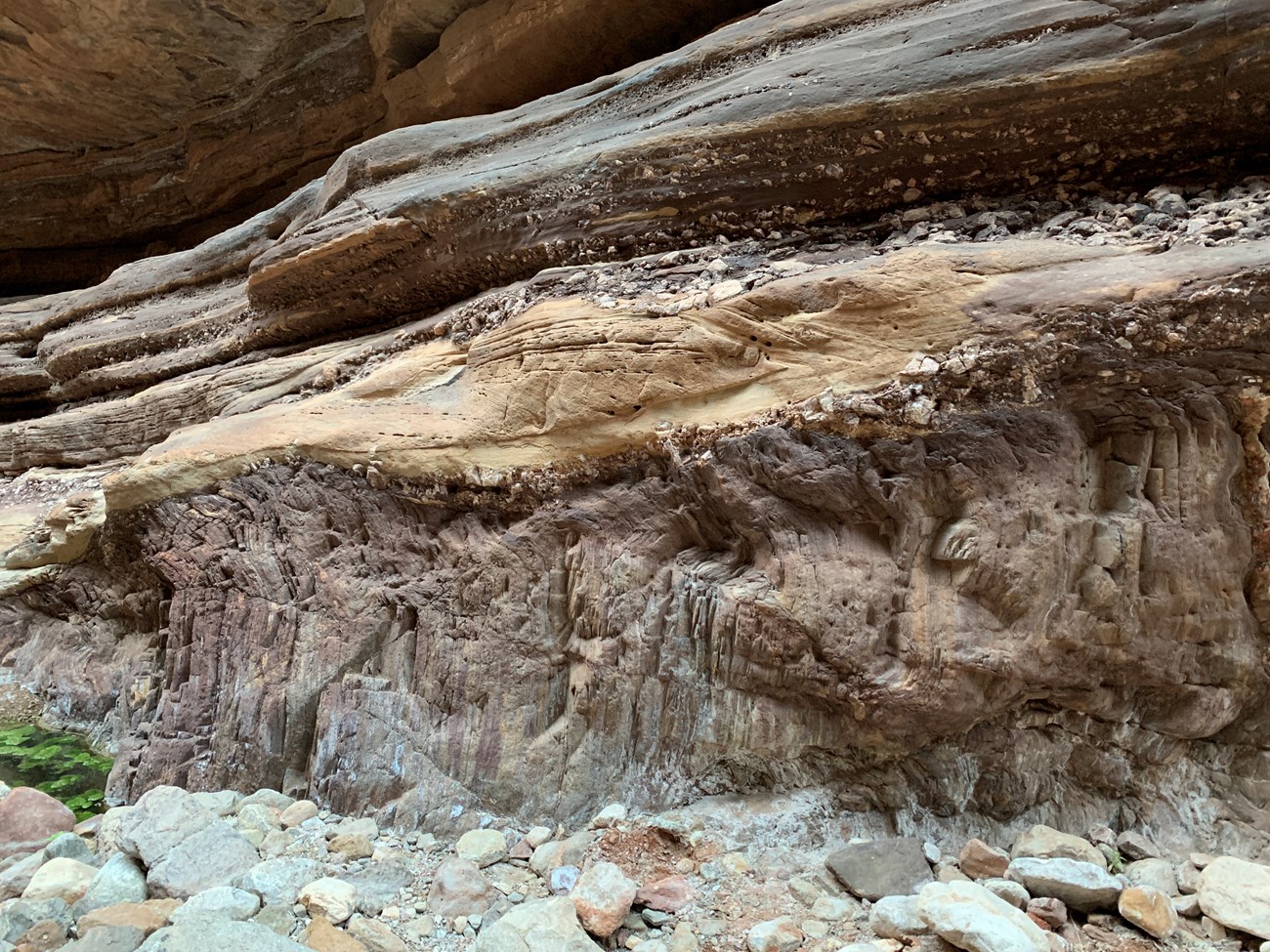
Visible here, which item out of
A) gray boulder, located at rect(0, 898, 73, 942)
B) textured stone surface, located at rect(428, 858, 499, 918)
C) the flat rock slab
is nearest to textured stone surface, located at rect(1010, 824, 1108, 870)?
the flat rock slab

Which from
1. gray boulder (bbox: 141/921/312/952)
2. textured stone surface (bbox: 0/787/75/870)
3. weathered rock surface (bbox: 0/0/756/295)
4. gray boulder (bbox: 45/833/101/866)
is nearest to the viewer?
gray boulder (bbox: 141/921/312/952)

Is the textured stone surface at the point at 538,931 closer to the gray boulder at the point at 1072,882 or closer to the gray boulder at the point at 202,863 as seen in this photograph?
the gray boulder at the point at 202,863

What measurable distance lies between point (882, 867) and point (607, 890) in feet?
2.56

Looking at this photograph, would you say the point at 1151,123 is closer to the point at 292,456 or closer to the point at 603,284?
the point at 603,284

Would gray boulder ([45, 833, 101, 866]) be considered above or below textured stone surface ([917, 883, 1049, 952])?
above

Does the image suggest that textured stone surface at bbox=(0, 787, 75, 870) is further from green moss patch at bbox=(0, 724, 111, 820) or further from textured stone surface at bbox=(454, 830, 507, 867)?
textured stone surface at bbox=(454, 830, 507, 867)

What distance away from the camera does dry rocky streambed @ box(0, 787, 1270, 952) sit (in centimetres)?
185

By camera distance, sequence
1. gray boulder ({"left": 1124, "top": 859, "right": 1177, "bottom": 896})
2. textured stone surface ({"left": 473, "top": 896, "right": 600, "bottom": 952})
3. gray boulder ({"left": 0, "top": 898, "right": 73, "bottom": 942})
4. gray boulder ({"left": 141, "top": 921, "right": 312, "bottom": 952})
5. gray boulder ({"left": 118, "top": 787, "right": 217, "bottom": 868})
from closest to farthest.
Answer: gray boulder ({"left": 141, "top": 921, "right": 312, "bottom": 952}) < textured stone surface ({"left": 473, "top": 896, "right": 600, "bottom": 952}) < gray boulder ({"left": 0, "top": 898, "right": 73, "bottom": 942}) < gray boulder ({"left": 1124, "top": 859, "right": 1177, "bottom": 896}) < gray boulder ({"left": 118, "top": 787, "right": 217, "bottom": 868})

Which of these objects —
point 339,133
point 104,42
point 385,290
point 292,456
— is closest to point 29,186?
point 104,42

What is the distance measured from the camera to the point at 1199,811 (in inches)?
91.6

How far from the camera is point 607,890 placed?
6.48ft

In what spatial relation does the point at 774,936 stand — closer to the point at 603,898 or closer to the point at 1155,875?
the point at 603,898

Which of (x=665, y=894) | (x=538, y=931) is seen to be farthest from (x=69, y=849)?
(x=665, y=894)

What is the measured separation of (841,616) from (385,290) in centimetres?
313
